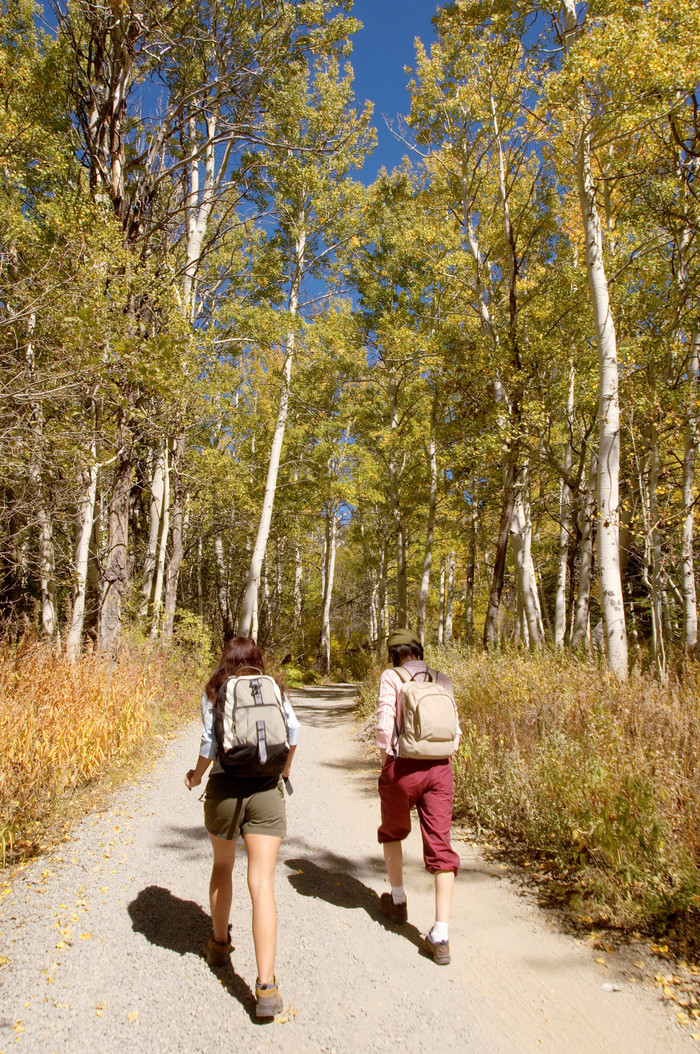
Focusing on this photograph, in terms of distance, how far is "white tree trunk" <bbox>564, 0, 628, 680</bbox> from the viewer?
6922 mm

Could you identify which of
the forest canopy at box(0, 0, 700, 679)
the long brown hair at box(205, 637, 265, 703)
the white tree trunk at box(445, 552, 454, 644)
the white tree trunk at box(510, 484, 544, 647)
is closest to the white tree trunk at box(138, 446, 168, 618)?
the forest canopy at box(0, 0, 700, 679)

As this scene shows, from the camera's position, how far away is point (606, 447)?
24.3 ft

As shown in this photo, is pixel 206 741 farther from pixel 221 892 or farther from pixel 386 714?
pixel 386 714

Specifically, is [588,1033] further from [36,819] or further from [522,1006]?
[36,819]

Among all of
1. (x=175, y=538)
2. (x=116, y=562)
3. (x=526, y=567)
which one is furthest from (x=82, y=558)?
(x=526, y=567)

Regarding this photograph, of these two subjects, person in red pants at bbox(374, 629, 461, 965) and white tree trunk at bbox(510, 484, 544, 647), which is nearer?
person in red pants at bbox(374, 629, 461, 965)

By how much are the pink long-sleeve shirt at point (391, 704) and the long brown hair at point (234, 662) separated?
765mm

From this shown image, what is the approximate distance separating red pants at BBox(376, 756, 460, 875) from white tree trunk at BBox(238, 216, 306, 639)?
10346 mm

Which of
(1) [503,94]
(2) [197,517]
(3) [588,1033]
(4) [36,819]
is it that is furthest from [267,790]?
(2) [197,517]

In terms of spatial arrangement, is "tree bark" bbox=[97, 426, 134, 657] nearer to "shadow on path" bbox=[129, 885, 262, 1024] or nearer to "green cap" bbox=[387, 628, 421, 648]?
"shadow on path" bbox=[129, 885, 262, 1024]

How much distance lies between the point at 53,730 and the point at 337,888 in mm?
2773

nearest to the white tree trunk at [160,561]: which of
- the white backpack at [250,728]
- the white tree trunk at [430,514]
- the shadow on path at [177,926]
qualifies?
the white tree trunk at [430,514]

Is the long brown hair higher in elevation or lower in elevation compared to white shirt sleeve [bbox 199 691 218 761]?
higher

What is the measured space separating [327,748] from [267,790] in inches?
261
